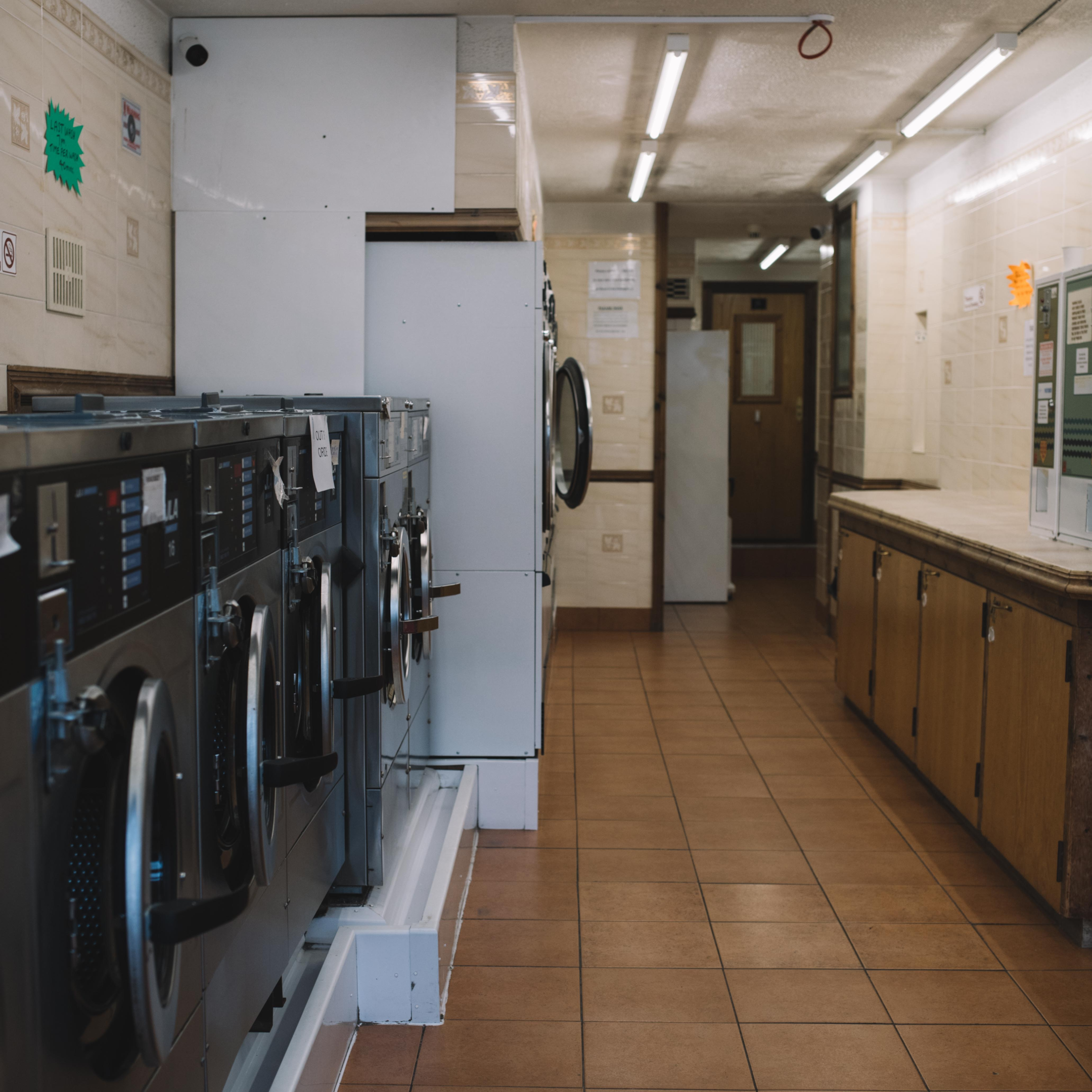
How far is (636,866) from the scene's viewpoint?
326 centimetres

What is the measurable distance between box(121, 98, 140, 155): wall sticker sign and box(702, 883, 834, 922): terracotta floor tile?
8.96ft

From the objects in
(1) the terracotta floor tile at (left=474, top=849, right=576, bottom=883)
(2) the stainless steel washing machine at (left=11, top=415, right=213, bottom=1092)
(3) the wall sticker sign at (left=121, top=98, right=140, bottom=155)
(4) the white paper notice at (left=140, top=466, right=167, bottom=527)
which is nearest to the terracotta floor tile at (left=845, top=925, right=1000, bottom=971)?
(1) the terracotta floor tile at (left=474, top=849, right=576, bottom=883)

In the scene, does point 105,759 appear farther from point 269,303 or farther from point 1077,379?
point 1077,379

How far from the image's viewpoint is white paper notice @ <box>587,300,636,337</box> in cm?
664

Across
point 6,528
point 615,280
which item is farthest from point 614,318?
point 6,528

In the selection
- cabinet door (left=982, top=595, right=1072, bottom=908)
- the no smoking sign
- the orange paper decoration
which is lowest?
cabinet door (left=982, top=595, right=1072, bottom=908)

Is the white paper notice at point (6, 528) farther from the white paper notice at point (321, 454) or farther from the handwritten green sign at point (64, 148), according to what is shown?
the handwritten green sign at point (64, 148)

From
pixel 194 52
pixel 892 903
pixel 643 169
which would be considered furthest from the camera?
pixel 643 169

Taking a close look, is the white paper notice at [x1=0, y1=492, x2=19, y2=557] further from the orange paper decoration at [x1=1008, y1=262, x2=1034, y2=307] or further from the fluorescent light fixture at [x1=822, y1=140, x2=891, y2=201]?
the fluorescent light fixture at [x1=822, y1=140, x2=891, y2=201]

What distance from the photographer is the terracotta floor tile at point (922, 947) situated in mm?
2648

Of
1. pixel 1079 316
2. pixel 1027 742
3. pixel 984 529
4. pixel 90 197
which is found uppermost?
pixel 90 197

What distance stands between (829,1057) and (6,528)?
78.4 inches

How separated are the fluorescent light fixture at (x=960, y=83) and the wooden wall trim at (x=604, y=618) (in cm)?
327

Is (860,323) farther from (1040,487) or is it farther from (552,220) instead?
(1040,487)
